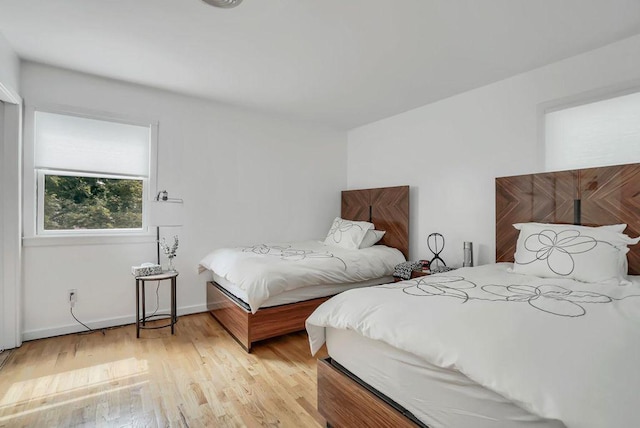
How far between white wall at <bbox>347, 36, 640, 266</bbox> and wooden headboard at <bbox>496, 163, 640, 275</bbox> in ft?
0.45

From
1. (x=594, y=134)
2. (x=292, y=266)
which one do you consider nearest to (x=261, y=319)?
(x=292, y=266)

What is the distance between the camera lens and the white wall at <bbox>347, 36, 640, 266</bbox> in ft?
8.18

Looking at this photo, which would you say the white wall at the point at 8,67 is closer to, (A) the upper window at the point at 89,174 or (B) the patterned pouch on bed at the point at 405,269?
(A) the upper window at the point at 89,174

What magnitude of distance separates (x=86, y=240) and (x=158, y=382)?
1709mm

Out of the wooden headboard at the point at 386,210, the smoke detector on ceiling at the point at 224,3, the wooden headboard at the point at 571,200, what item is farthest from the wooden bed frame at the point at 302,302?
the smoke detector on ceiling at the point at 224,3

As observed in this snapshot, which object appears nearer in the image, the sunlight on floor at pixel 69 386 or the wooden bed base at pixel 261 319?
the sunlight on floor at pixel 69 386

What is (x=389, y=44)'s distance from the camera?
7.77 feet

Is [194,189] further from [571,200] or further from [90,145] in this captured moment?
[571,200]

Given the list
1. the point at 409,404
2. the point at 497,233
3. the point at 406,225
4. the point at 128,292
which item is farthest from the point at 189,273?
the point at 497,233

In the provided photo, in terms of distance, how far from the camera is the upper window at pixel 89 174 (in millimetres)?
2900

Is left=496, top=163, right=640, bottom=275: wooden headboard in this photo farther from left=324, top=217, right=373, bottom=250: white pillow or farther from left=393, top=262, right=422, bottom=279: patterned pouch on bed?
left=324, top=217, right=373, bottom=250: white pillow

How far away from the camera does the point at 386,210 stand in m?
4.09

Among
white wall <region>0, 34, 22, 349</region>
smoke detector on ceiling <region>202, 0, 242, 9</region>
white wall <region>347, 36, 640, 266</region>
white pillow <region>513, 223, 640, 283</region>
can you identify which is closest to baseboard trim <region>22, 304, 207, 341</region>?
white wall <region>0, 34, 22, 349</region>

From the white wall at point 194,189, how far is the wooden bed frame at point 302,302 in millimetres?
362
